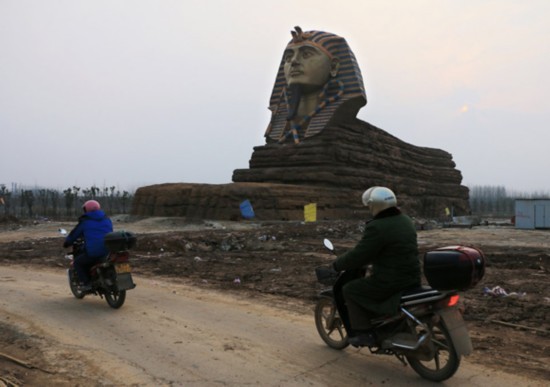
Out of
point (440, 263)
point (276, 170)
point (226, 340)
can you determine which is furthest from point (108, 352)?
point (276, 170)

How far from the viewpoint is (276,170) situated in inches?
1035

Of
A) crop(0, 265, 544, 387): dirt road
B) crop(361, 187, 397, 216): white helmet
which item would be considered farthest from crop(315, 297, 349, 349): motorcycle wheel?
crop(361, 187, 397, 216): white helmet

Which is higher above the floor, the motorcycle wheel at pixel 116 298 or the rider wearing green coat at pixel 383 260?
the rider wearing green coat at pixel 383 260

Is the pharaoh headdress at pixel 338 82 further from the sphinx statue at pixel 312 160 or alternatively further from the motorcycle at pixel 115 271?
the motorcycle at pixel 115 271

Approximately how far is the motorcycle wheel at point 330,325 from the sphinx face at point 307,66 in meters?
23.5

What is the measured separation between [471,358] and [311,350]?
1416mm

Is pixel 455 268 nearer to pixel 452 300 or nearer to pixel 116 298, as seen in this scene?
pixel 452 300

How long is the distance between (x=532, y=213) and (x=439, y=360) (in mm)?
21996

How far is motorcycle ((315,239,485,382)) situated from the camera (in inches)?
131

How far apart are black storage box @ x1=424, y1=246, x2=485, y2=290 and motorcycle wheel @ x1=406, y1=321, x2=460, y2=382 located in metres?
0.35

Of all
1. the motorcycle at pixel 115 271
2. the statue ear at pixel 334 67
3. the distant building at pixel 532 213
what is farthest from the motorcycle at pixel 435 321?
the statue ear at pixel 334 67

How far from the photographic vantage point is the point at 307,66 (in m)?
26.9

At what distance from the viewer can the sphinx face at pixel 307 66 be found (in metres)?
26.9

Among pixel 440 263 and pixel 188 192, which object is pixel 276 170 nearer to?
pixel 188 192
